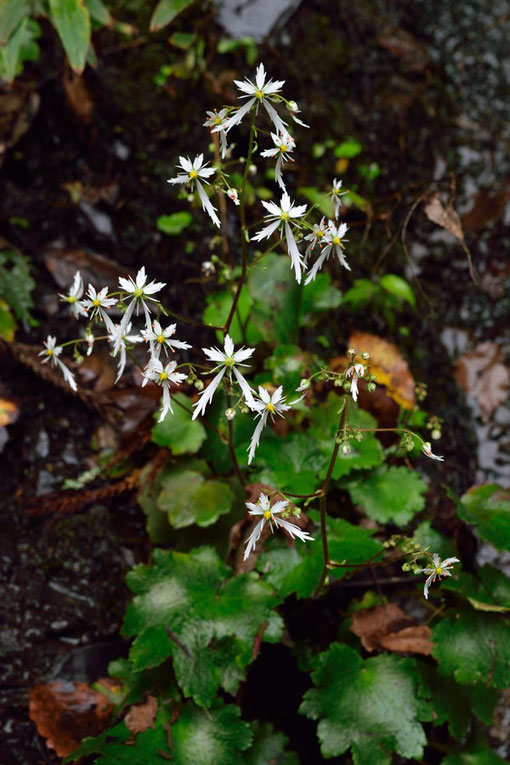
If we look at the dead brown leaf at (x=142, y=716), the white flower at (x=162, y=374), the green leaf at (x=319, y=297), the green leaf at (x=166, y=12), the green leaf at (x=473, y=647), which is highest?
the green leaf at (x=166, y=12)

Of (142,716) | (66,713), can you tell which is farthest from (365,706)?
(66,713)

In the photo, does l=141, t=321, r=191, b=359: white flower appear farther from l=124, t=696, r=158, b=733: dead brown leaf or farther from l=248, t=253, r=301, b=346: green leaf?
l=124, t=696, r=158, b=733: dead brown leaf

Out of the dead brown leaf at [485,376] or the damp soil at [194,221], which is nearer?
the damp soil at [194,221]

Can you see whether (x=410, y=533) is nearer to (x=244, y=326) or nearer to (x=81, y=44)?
(x=244, y=326)

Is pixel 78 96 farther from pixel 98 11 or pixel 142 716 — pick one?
pixel 142 716

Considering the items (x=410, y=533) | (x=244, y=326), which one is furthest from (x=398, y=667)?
(x=244, y=326)

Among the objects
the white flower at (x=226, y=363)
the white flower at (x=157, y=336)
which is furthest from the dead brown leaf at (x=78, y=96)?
the white flower at (x=226, y=363)

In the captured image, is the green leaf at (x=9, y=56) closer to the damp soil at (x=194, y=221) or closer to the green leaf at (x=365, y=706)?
the damp soil at (x=194, y=221)
